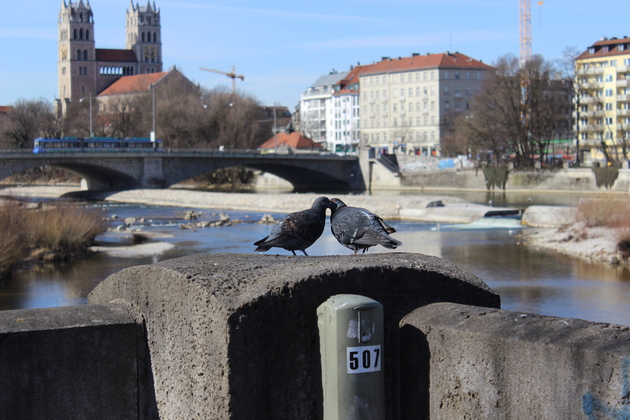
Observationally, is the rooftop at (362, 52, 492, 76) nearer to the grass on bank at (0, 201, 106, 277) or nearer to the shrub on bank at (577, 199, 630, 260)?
the shrub on bank at (577, 199, 630, 260)

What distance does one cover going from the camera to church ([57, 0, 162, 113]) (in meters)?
175

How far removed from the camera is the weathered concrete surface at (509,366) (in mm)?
3178

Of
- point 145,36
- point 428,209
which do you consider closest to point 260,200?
point 428,209

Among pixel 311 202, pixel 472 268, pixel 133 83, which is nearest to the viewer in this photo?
pixel 472 268

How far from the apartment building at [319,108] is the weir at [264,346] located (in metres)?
152

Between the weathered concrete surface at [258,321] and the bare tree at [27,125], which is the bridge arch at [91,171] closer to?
the bare tree at [27,125]

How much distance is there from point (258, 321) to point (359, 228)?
2.12m

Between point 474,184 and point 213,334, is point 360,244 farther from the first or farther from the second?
point 474,184

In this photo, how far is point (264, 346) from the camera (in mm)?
4012

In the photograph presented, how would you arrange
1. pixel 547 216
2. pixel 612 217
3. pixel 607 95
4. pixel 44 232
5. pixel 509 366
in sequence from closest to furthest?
pixel 509 366, pixel 44 232, pixel 612 217, pixel 547 216, pixel 607 95

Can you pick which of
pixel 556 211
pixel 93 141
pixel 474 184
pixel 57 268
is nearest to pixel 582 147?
pixel 474 184

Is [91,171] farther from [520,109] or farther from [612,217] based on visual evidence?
[612,217]

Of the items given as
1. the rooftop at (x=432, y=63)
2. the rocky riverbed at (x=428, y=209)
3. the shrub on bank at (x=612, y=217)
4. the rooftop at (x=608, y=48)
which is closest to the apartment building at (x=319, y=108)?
the rooftop at (x=432, y=63)

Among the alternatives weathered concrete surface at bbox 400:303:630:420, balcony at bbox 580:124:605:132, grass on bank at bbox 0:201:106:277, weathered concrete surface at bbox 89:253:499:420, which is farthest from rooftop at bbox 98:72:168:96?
weathered concrete surface at bbox 400:303:630:420
